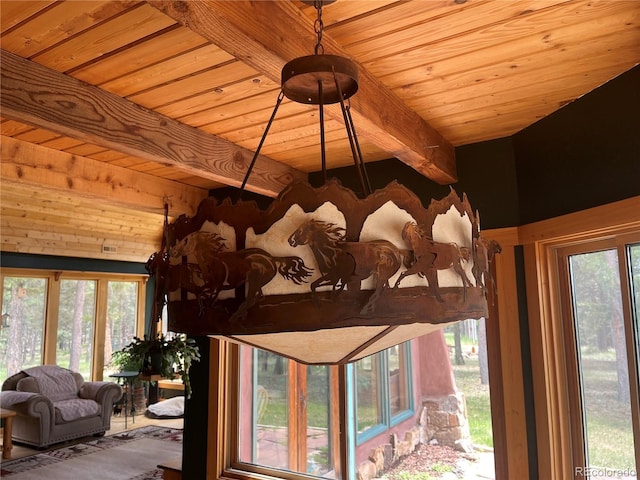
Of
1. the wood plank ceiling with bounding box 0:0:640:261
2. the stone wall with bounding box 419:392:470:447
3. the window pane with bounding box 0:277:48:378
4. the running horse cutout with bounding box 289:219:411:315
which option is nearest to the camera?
the running horse cutout with bounding box 289:219:411:315

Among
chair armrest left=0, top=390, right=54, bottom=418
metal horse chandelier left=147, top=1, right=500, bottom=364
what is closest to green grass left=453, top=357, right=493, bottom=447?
metal horse chandelier left=147, top=1, right=500, bottom=364

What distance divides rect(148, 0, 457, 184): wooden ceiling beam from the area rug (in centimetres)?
469

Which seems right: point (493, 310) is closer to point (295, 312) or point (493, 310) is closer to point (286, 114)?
point (286, 114)

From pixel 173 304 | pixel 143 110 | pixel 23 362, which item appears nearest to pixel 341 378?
pixel 143 110

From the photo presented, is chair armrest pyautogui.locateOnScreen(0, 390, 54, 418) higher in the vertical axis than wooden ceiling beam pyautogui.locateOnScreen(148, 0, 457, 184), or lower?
lower

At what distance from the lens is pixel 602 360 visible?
2127 mm

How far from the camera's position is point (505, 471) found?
237 centimetres

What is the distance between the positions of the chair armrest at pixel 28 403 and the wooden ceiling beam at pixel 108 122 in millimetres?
5069

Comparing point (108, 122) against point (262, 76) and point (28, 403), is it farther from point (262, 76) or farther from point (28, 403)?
point (28, 403)

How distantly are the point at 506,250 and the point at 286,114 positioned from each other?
1.32 m

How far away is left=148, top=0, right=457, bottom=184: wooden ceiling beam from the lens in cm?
115

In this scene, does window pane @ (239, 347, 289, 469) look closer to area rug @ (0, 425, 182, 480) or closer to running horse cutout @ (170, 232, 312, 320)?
area rug @ (0, 425, 182, 480)

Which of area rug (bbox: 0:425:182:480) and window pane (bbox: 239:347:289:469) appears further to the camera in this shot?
area rug (bbox: 0:425:182:480)

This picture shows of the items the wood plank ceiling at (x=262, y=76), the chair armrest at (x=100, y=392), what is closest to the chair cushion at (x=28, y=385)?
the chair armrest at (x=100, y=392)
